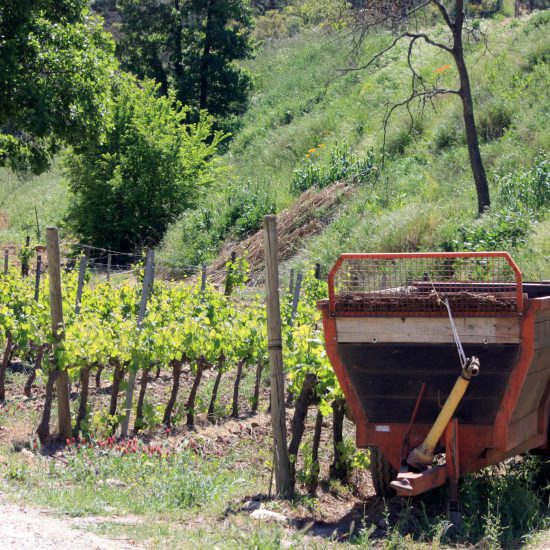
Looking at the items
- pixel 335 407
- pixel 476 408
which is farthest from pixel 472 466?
pixel 335 407

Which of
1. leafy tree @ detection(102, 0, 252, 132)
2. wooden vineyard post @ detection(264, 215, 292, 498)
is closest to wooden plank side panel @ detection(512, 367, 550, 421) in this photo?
wooden vineyard post @ detection(264, 215, 292, 498)

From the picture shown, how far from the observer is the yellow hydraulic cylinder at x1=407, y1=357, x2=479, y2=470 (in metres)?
6.04

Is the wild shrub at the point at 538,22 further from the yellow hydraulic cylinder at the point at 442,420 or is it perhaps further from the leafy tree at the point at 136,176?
the yellow hydraulic cylinder at the point at 442,420

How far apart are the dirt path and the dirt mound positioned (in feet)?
56.7

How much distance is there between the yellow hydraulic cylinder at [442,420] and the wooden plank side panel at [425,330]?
241mm

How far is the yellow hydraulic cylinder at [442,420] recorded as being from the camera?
604cm

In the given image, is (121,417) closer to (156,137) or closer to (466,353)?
(466,353)

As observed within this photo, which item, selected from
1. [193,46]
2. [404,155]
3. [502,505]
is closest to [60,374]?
[502,505]

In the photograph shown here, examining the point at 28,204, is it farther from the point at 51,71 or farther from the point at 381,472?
the point at 381,472

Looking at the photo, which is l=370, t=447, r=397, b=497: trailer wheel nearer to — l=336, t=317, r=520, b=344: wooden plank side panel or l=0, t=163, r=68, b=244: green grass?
l=336, t=317, r=520, b=344: wooden plank side panel

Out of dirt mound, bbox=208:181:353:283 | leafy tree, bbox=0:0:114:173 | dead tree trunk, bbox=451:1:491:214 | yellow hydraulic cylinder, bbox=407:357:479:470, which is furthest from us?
dirt mound, bbox=208:181:353:283

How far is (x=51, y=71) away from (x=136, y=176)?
10065 millimetres

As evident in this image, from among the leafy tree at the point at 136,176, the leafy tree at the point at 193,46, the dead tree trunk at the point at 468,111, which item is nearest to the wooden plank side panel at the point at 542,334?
the dead tree trunk at the point at 468,111

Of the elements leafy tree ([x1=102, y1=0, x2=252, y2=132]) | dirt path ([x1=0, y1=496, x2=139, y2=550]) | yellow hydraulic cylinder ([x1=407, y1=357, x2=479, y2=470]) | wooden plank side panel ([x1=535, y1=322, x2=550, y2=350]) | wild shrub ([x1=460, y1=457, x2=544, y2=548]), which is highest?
leafy tree ([x1=102, y1=0, x2=252, y2=132])
